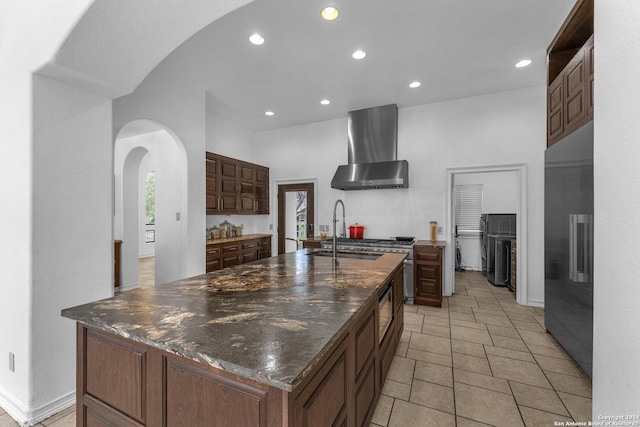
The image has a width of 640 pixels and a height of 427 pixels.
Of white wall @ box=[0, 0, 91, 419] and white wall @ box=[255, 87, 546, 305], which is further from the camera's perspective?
white wall @ box=[255, 87, 546, 305]

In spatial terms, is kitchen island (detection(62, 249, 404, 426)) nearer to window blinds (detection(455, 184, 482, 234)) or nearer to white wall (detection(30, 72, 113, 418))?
white wall (detection(30, 72, 113, 418))

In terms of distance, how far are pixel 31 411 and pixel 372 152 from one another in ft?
15.9

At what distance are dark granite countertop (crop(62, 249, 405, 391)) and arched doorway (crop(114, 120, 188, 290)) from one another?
247cm

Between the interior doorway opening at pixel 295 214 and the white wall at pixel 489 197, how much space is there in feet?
12.0

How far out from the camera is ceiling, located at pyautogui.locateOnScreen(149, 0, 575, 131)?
8.16 ft

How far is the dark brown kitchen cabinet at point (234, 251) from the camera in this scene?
14.0 feet

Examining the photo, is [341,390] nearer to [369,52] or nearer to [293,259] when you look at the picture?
[293,259]

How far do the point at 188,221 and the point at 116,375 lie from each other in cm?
280

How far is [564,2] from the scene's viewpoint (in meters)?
2.40

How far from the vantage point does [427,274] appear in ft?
13.3

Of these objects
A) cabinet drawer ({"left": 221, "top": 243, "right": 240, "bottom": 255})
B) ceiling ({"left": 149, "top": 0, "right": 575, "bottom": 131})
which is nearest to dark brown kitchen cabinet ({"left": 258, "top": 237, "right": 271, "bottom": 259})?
cabinet drawer ({"left": 221, "top": 243, "right": 240, "bottom": 255})

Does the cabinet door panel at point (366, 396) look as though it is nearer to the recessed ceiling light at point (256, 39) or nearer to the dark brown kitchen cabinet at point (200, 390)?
the dark brown kitchen cabinet at point (200, 390)

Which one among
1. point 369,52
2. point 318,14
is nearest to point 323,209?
point 369,52

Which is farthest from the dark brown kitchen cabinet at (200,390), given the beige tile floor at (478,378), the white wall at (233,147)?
the white wall at (233,147)
